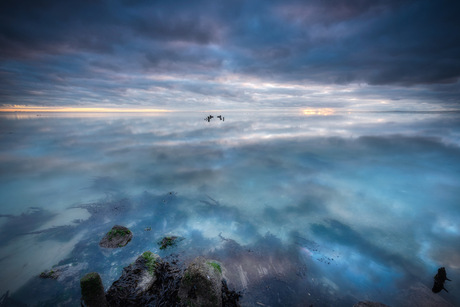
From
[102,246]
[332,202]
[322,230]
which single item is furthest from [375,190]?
[102,246]

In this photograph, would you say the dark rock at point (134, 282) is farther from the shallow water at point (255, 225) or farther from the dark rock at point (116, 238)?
the dark rock at point (116, 238)

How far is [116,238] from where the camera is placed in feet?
39.8

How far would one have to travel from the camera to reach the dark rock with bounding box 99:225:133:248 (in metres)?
11.9

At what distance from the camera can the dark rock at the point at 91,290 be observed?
21.1ft

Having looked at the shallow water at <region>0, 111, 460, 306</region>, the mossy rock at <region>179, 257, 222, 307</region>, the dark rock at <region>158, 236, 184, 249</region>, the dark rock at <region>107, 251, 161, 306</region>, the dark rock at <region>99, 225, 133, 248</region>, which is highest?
the mossy rock at <region>179, 257, 222, 307</region>

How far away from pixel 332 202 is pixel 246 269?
13393mm

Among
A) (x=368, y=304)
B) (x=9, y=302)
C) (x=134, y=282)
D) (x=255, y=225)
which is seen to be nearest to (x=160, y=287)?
(x=134, y=282)

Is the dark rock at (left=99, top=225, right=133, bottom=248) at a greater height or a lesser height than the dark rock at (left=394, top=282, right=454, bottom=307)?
greater

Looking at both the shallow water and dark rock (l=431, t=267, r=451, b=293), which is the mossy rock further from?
dark rock (l=431, t=267, r=451, b=293)

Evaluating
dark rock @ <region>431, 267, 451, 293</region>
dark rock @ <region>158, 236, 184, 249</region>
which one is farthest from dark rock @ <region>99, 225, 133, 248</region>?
dark rock @ <region>431, 267, 451, 293</region>

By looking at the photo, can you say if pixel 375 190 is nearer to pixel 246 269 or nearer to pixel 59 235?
pixel 246 269

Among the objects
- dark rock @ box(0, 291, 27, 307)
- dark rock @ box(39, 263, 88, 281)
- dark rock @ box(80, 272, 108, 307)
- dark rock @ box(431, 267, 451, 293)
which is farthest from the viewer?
dark rock @ box(39, 263, 88, 281)

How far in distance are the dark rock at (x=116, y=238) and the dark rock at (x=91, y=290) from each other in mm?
5419

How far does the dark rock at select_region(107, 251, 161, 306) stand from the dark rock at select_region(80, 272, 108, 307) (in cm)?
110
